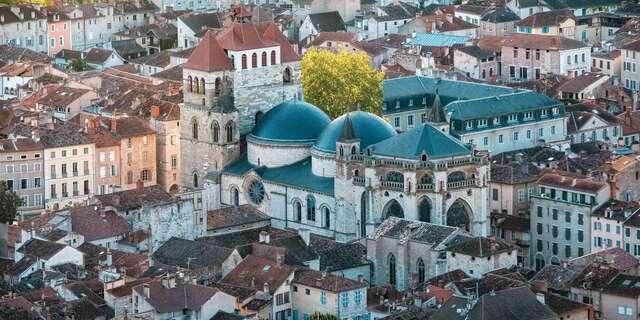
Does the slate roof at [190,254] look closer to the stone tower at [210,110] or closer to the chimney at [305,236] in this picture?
the chimney at [305,236]

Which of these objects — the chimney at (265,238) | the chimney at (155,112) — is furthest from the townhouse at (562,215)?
the chimney at (155,112)

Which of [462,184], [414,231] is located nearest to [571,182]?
[462,184]

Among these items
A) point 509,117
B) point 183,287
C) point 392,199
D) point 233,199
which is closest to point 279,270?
point 183,287

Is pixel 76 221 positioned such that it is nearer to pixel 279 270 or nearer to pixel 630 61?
pixel 279 270

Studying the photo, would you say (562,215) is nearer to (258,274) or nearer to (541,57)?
(258,274)

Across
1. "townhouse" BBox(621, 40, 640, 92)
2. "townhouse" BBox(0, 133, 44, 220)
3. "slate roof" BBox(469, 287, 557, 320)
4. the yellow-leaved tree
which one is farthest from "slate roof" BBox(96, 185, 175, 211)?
"townhouse" BBox(621, 40, 640, 92)
